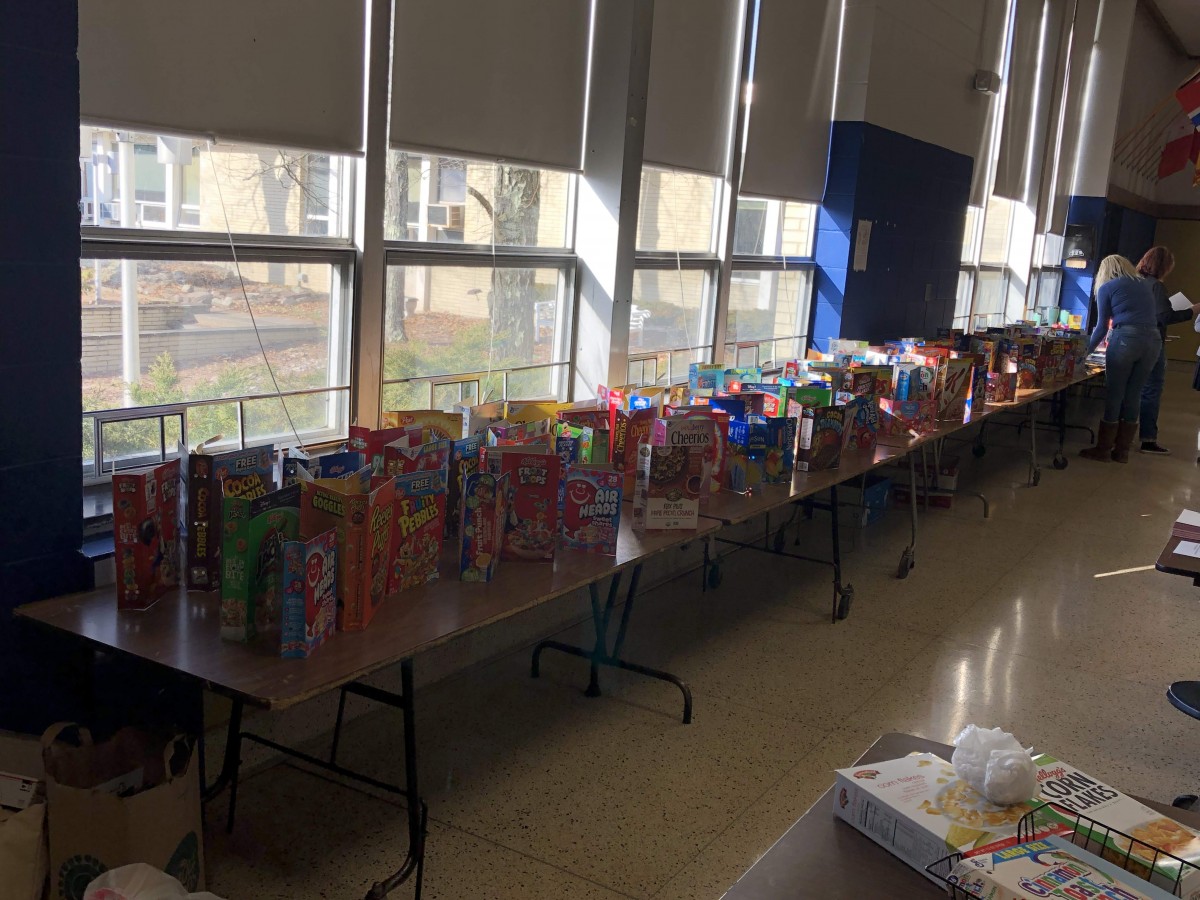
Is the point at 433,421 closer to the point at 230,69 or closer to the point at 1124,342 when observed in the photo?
the point at 230,69

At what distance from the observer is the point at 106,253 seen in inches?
107

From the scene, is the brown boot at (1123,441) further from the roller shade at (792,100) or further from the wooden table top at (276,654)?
the wooden table top at (276,654)

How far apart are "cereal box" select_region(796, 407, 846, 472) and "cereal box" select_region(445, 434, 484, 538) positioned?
5.85 ft

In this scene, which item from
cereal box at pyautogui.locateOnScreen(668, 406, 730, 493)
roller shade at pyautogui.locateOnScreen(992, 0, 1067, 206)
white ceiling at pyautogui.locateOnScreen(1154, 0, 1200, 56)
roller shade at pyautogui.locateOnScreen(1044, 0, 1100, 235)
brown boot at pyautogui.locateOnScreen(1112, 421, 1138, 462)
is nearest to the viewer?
cereal box at pyautogui.locateOnScreen(668, 406, 730, 493)

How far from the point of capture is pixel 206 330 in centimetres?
306

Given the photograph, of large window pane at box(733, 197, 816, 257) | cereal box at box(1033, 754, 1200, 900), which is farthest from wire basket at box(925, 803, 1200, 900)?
large window pane at box(733, 197, 816, 257)

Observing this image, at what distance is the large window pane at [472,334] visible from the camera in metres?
3.76

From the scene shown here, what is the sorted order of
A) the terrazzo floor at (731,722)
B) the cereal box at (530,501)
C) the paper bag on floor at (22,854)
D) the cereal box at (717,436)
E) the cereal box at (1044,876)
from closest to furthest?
the cereal box at (1044,876) < the paper bag on floor at (22,854) < the terrazzo floor at (731,722) < the cereal box at (530,501) < the cereal box at (717,436)

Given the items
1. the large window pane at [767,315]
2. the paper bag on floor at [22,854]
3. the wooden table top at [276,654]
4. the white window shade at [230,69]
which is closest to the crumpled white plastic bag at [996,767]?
the wooden table top at [276,654]

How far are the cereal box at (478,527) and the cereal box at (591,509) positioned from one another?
0.33 metres

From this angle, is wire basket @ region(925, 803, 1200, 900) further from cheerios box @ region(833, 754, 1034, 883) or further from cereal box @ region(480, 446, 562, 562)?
cereal box @ region(480, 446, 562, 562)

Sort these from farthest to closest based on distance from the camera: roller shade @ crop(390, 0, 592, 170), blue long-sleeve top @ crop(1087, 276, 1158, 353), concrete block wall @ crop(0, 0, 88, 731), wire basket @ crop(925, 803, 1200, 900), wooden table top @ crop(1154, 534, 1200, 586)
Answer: blue long-sleeve top @ crop(1087, 276, 1158, 353)
roller shade @ crop(390, 0, 592, 170)
wooden table top @ crop(1154, 534, 1200, 586)
concrete block wall @ crop(0, 0, 88, 731)
wire basket @ crop(925, 803, 1200, 900)

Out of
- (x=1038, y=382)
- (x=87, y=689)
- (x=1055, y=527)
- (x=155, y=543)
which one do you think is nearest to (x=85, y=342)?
(x=155, y=543)

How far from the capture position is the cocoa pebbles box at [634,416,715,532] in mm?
3375
